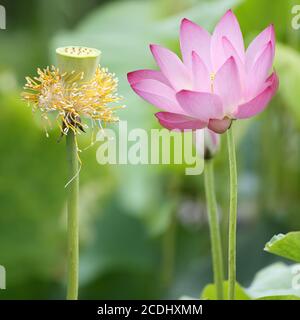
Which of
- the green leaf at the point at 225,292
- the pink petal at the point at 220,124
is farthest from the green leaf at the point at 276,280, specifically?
the pink petal at the point at 220,124

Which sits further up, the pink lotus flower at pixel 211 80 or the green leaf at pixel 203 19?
the green leaf at pixel 203 19

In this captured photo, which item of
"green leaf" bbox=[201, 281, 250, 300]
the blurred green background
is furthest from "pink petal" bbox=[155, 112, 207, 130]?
the blurred green background

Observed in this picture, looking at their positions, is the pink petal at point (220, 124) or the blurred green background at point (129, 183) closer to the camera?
the pink petal at point (220, 124)

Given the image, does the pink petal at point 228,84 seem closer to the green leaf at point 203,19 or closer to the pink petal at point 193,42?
the pink petal at point 193,42

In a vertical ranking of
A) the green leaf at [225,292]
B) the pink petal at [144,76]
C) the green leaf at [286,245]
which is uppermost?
the pink petal at [144,76]

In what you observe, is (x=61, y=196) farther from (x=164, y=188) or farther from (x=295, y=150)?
(x=295, y=150)

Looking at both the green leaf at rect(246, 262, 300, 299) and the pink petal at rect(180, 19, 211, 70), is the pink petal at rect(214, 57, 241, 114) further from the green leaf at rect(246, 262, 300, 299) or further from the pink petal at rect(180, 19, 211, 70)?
the green leaf at rect(246, 262, 300, 299)

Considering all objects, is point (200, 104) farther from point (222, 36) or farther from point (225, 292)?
point (225, 292)
